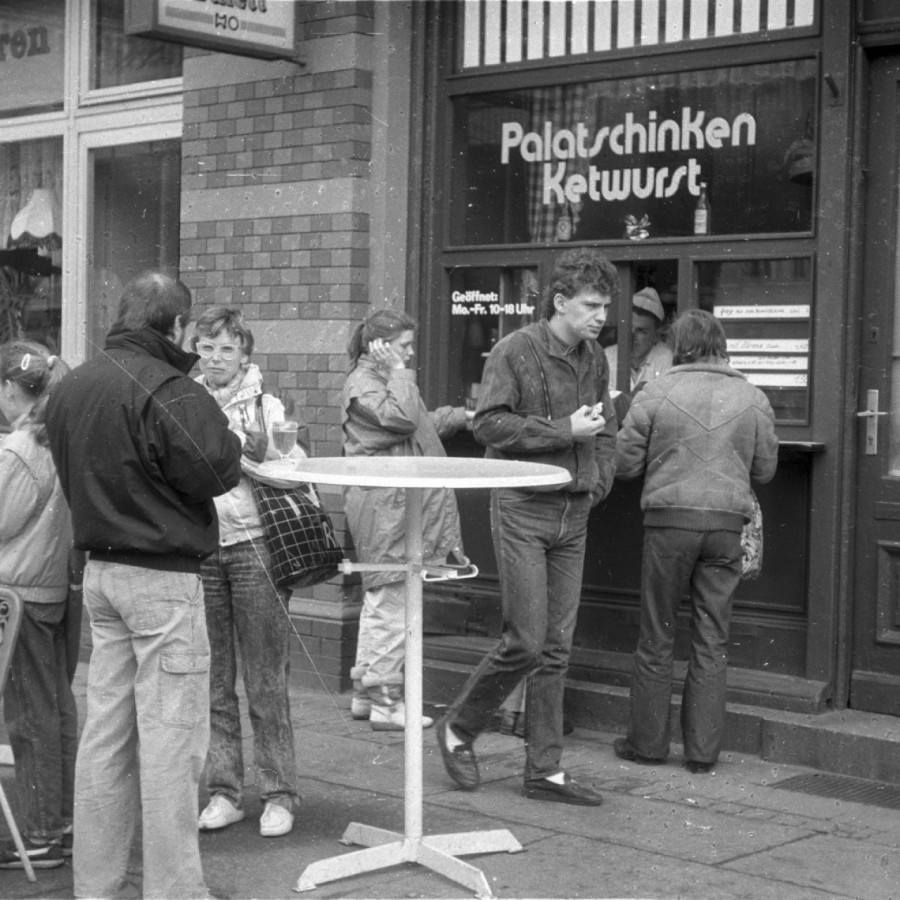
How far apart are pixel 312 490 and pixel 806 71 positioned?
2.97 meters

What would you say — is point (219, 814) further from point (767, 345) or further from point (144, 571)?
point (767, 345)

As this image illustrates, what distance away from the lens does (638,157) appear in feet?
24.3

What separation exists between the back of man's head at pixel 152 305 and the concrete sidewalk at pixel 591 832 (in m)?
1.75

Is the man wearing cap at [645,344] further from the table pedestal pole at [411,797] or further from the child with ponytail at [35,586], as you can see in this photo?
the child with ponytail at [35,586]

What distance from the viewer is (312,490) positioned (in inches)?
221

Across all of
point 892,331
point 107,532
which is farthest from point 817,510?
point 107,532

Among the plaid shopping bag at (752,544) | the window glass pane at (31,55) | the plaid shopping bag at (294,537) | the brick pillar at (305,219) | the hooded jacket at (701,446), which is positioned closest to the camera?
the plaid shopping bag at (294,537)

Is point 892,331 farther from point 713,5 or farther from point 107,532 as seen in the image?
point 107,532

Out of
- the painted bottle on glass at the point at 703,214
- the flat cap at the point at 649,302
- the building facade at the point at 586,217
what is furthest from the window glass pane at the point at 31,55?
the painted bottle on glass at the point at 703,214

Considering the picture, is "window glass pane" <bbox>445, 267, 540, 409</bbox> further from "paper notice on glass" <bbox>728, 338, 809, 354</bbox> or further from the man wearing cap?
"paper notice on glass" <bbox>728, 338, 809, 354</bbox>

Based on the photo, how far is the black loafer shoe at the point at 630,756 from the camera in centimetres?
663

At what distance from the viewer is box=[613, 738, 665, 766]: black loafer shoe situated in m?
6.63

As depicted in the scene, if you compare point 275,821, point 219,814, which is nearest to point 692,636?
point 275,821

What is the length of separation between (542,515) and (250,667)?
1.24 metres
